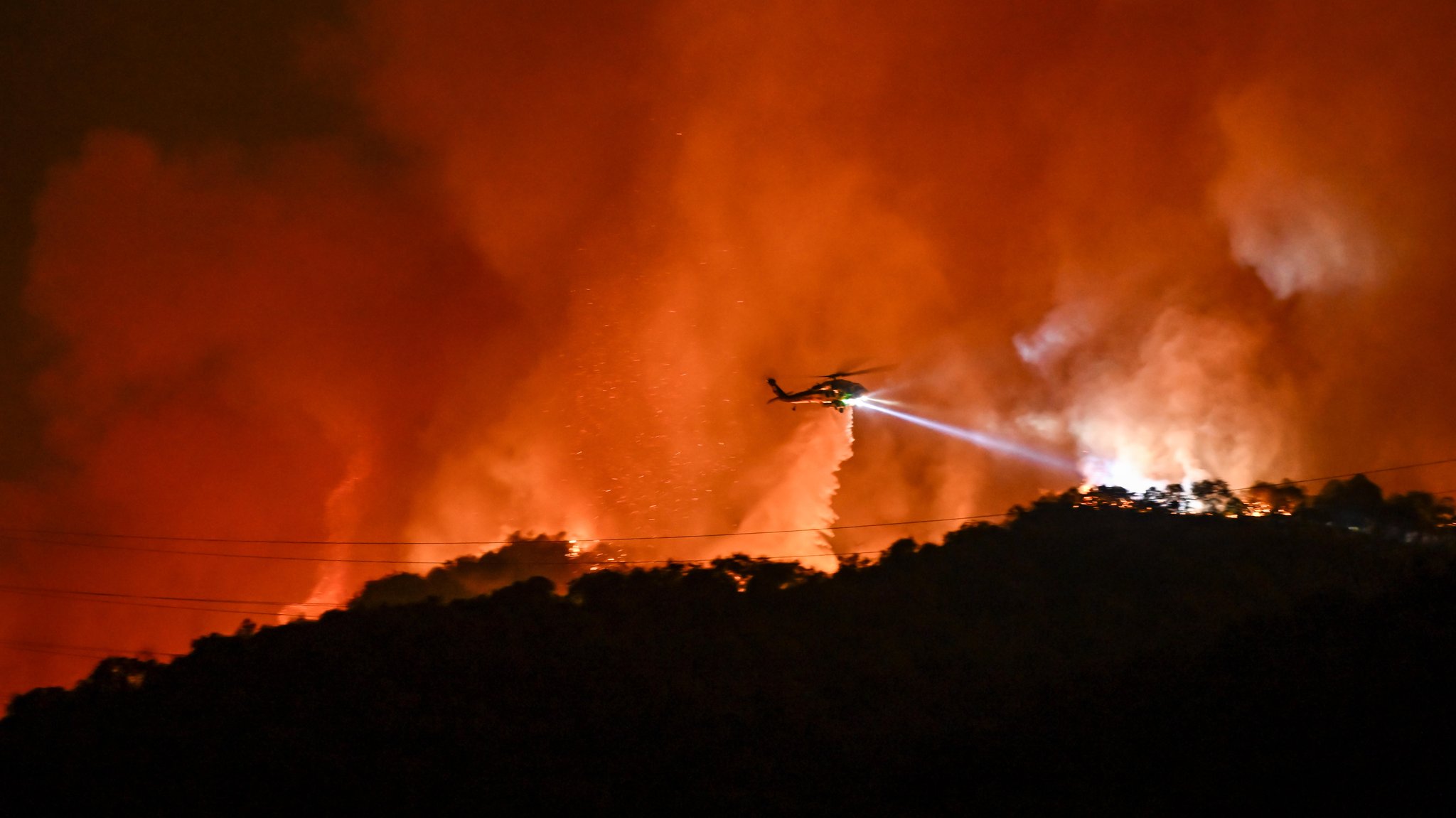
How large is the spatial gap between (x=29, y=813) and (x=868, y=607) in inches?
1058

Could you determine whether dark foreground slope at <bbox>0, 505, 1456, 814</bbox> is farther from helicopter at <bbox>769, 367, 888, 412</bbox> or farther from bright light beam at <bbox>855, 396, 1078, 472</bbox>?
bright light beam at <bbox>855, 396, 1078, 472</bbox>

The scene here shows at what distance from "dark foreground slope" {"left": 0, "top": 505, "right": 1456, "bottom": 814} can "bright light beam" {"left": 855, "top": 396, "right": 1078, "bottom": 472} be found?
12.8 metres

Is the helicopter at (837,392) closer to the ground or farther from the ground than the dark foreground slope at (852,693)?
farther from the ground

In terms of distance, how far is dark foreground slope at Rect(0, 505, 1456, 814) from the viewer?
981 inches

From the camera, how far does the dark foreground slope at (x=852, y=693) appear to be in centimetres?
2492

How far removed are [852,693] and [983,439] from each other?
2809 centimetres

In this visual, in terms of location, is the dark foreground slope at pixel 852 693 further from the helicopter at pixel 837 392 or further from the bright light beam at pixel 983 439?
the bright light beam at pixel 983 439

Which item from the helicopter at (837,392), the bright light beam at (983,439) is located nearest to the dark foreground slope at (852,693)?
the helicopter at (837,392)

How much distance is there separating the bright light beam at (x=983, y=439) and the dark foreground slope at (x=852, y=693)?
42.1 ft

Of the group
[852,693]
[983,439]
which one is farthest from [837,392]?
[983,439]

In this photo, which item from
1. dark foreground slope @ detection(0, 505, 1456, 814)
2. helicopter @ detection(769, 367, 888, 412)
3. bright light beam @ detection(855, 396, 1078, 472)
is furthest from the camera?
bright light beam @ detection(855, 396, 1078, 472)

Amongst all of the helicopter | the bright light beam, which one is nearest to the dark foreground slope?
the helicopter

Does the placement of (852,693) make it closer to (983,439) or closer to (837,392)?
(837,392)

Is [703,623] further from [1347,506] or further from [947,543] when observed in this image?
[1347,506]
